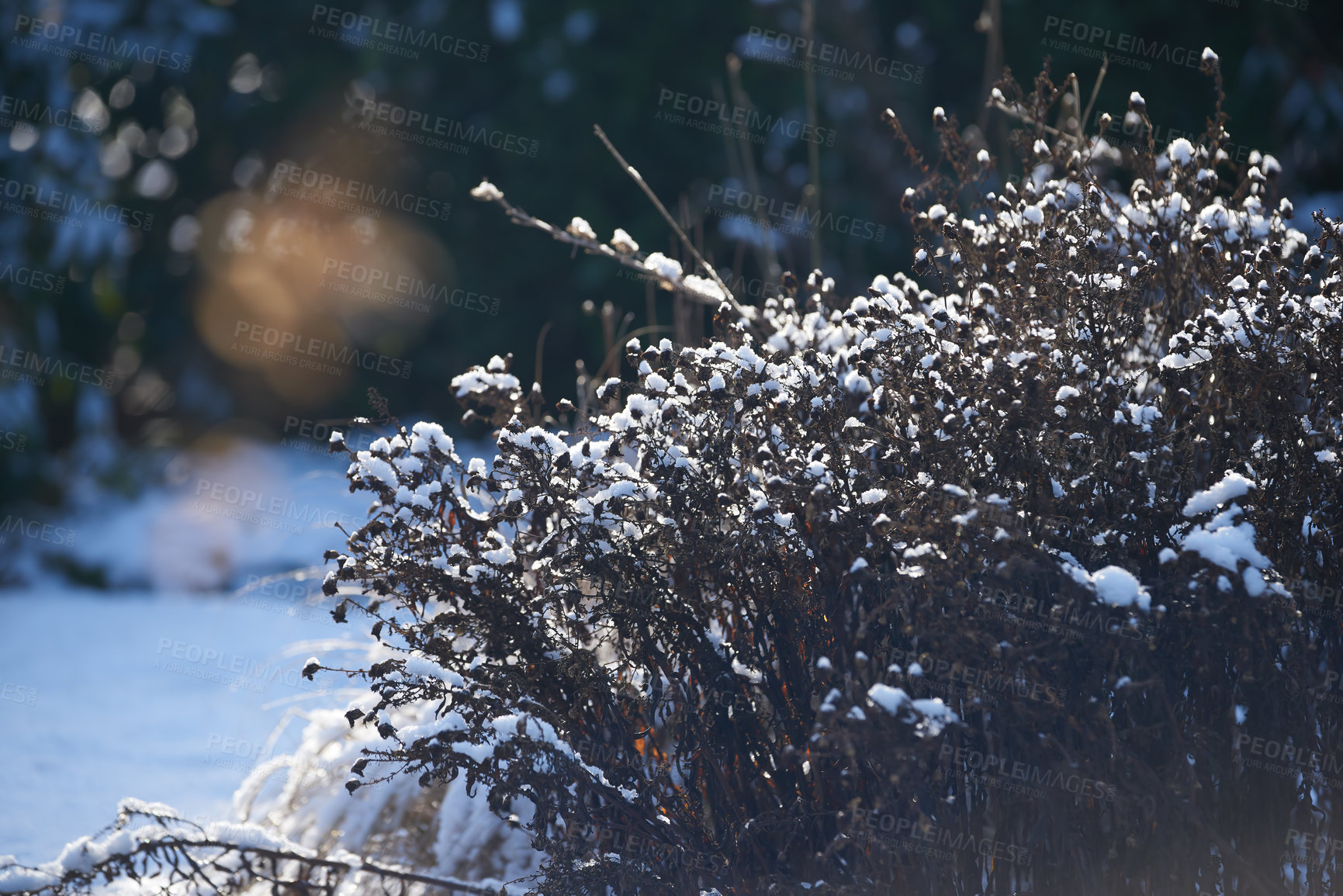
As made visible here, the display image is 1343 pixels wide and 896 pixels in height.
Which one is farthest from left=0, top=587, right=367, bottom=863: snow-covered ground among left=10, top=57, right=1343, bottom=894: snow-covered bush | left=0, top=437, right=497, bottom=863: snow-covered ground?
left=10, top=57, right=1343, bottom=894: snow-covered bush

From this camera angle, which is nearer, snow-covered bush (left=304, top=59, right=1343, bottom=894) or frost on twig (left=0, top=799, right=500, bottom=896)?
snow-covered bush (left=304, top=59, right=1343, bottom=894)

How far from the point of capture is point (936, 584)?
2094 mm

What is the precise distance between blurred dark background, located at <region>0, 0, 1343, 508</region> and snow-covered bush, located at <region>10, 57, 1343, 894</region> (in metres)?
5.70

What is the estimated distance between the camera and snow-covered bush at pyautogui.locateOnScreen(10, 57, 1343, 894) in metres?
2.08

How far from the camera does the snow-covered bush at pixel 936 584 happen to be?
6.81 feet

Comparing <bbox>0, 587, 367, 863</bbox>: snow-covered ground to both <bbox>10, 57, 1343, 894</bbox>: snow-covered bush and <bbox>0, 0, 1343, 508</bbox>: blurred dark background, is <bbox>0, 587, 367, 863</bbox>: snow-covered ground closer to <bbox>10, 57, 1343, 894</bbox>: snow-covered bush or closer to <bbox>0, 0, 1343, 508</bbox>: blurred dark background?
<bbox>10, 57, 1343, 894</bbox>: snow-covered bush

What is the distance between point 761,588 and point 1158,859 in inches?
39.3

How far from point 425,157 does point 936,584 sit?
28.5ft

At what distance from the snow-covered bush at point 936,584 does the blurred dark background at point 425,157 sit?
5695mm

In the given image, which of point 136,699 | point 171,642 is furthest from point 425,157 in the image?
point 136,699

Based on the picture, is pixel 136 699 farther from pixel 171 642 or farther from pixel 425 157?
pixel 425 157

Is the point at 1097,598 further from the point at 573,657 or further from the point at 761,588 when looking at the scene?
the point at 573,657

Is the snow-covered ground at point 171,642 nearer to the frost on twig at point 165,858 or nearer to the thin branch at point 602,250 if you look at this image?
the frost on twig at point 165,858

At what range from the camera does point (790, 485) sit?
2131 millimetres
